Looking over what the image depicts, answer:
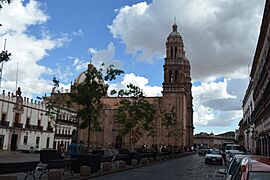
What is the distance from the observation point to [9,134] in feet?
177

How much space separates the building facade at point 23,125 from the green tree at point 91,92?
76.2 ft

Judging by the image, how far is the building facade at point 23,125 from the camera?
175 feet

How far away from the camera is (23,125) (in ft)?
191

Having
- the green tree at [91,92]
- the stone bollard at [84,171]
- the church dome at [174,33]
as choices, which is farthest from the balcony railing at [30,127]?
the stone bollard at [84,171]

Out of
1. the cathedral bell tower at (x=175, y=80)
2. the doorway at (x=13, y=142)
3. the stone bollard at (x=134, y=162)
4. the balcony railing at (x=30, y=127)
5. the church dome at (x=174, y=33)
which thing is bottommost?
the stone bollard at (x=134, y=162)

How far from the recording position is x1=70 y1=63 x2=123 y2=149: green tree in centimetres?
2489

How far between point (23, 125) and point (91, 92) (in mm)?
37239

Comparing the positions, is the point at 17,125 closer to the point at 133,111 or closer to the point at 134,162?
the point at 133,111

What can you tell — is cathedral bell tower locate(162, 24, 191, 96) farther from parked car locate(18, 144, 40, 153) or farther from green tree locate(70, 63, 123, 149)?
green tree locate(70, 63, 123, 149)

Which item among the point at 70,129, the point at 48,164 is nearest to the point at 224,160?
the point at 48,164

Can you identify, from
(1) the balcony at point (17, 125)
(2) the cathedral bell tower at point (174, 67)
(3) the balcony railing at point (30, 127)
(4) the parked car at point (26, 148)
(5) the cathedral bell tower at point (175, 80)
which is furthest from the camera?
(5) the cathedral bell tower at point (175, 80)

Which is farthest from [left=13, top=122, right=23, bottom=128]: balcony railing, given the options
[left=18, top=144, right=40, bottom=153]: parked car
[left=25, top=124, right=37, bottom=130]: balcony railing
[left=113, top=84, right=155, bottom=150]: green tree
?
[left=113, top=84, right=155, bottom=150]: green tree

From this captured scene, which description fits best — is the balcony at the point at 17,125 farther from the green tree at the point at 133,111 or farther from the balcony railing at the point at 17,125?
the green tree at the point at 133,111

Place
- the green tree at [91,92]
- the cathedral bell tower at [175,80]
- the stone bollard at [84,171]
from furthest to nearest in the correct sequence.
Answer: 1. the cathedral bell tower at [175,80]
2. the green tree at [91,92]
3. the stone bollard at [84,171]
